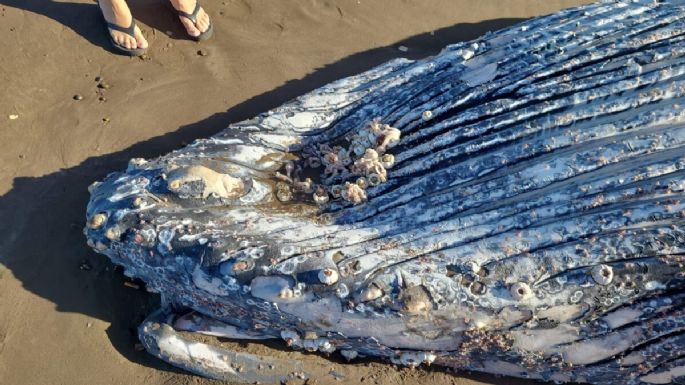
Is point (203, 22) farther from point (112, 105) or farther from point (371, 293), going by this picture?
point (371, 293)

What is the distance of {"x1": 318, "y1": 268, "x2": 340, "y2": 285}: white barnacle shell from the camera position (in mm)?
3994

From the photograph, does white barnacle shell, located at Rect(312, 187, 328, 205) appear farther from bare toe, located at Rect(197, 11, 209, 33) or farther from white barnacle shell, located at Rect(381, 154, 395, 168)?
bare toe, located at Rect(197, 11, 209, 33)

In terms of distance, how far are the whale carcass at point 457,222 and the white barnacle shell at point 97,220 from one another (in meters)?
0.01

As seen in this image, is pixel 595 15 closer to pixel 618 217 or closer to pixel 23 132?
pixel 618 217

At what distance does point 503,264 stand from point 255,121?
261 centimetres

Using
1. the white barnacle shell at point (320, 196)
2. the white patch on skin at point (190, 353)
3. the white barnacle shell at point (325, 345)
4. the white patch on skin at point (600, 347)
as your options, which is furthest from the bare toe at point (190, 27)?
the white patch on skin at point (600, 347)

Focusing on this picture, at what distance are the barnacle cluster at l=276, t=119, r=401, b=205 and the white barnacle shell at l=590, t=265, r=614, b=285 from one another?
1.77 meters

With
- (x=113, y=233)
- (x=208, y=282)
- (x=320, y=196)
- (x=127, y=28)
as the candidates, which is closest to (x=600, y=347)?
(x=320, y=196)

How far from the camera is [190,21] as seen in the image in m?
6.45

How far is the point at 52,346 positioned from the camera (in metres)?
4.84

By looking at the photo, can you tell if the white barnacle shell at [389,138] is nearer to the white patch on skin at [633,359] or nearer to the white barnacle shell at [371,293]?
the white barnacle shell at [371,293]

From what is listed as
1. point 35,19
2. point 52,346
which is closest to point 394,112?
point 52,346

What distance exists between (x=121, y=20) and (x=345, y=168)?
3.27 meters

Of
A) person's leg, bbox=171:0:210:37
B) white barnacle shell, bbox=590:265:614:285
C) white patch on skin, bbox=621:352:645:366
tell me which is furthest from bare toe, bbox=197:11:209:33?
white patch on skin, bbox=621:352:645:366
